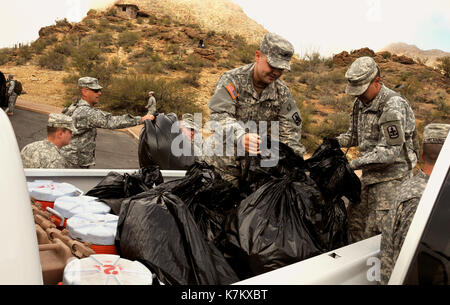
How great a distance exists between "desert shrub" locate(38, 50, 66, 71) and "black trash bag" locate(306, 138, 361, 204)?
29889 millimetres

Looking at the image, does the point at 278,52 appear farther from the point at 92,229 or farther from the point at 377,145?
the point at 92,229

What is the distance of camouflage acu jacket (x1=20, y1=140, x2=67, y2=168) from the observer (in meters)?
3.79

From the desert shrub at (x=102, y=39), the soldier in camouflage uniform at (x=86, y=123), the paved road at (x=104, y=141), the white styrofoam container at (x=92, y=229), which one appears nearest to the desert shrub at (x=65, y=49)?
the desert shrub at (x=102, y=39)

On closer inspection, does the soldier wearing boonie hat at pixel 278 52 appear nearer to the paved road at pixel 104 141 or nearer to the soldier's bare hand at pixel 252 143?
the soldier's bare hand at pixel 252 143

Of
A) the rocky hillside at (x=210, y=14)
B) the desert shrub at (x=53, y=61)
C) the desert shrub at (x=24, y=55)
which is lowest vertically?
the desert shrub at (x=53, y=61)

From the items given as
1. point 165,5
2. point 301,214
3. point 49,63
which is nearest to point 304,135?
point 301,214

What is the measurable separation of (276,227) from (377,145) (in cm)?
149

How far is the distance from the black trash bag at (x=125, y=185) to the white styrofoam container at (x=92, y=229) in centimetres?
55

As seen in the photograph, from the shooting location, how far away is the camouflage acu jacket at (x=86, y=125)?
450 cm

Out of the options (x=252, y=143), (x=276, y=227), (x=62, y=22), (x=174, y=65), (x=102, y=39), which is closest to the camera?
(x=276, y=227)

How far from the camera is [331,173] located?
2330mm

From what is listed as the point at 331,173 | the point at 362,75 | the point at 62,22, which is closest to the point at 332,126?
the point at 362,75
